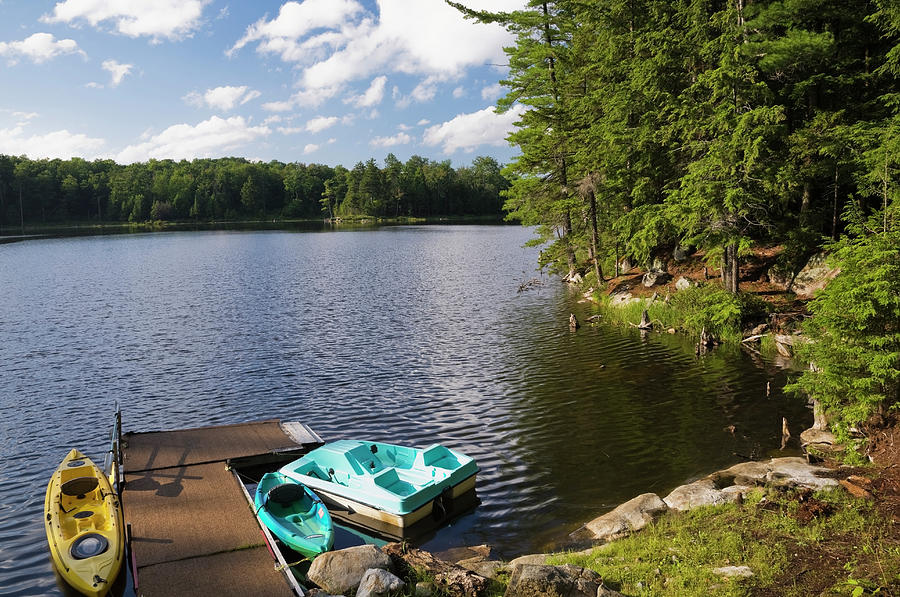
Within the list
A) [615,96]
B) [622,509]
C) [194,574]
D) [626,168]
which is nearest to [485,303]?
[626,168]

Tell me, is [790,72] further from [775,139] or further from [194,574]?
[194,574]

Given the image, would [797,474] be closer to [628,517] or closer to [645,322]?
[628,517]

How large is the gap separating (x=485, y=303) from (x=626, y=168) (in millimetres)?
12947

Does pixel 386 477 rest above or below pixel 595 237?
below

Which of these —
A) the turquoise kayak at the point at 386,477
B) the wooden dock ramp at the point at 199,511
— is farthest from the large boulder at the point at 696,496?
the wooden dock ramp at the point at 199,511

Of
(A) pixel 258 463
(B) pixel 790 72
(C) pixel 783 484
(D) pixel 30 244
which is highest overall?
(B) pixel 790 72

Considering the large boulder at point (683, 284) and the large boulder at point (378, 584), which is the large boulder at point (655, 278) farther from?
the large boulder at point (378, 584)

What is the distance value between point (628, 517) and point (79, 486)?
494 inches

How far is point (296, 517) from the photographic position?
Answer: 1348cm

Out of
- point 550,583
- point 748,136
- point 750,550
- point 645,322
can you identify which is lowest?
point 750,550

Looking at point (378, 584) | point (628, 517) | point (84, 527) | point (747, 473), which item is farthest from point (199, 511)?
point (747, 473)

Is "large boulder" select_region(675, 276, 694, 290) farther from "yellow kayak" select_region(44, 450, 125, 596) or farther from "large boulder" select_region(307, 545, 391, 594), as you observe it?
"yellow kayak" select_region(44, 450, 125, 596)

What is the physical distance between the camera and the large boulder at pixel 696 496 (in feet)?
40.9

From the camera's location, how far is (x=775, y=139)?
87.5ft
